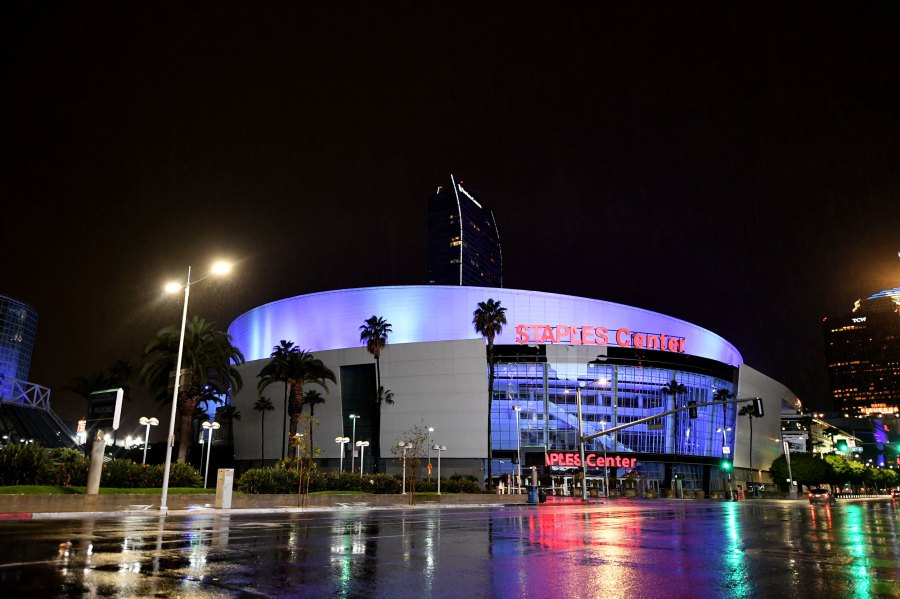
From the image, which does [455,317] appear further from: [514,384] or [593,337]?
[593,337]

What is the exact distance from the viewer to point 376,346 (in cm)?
8288

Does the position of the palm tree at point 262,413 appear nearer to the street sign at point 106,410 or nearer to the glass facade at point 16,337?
the street sign at point 106,410

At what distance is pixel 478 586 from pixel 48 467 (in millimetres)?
28129

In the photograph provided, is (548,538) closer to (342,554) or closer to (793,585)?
(342,554)

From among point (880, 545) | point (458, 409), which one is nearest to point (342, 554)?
point (880, 545)

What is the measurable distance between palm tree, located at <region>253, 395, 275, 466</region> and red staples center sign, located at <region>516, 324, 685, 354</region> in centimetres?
4071

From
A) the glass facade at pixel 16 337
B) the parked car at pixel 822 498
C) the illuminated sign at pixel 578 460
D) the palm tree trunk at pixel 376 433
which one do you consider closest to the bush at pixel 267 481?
the palm tree trunk at pixel 376 433

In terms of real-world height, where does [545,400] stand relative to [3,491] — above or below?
above

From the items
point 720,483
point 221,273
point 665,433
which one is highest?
point 221,273

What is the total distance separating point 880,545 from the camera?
14891mm

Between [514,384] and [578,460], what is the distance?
1480 cm

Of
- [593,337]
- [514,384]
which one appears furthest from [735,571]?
[593,337]

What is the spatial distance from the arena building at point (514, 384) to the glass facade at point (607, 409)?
0.18m

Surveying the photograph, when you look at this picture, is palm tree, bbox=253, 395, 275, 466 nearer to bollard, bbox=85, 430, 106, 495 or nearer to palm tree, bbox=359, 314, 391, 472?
palm tree, bbox=359, 314, 391, 472
